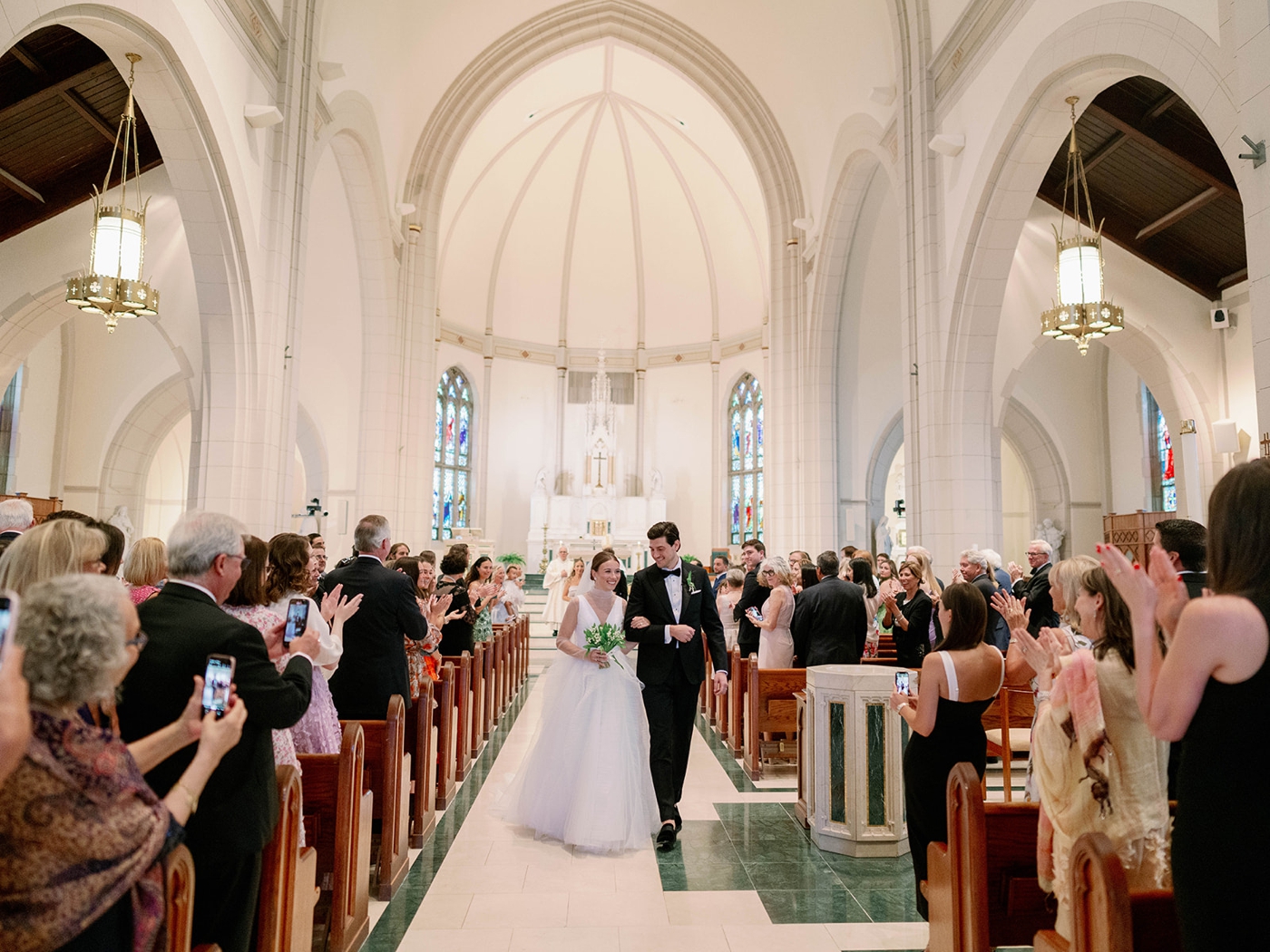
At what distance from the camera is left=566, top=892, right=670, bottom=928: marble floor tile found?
3709 millimetres

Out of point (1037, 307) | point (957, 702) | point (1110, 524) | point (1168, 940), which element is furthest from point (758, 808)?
point (1110, 524)

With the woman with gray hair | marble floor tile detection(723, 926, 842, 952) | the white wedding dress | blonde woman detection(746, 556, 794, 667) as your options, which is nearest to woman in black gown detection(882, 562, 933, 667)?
blonde woman detection(746, 556, 794, 667)

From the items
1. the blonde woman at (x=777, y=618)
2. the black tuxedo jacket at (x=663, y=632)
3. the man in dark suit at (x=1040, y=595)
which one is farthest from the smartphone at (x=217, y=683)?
the blonde woman at (x=777, y=618)

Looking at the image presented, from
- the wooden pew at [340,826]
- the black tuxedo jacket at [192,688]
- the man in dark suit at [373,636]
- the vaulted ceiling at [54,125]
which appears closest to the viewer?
the black tuxedo jacket at [192,688]

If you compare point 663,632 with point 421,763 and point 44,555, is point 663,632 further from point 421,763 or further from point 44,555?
point 44,555

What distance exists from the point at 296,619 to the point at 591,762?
2527 mm

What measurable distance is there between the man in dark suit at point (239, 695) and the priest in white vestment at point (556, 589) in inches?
505

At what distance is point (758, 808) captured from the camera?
5.45 meters

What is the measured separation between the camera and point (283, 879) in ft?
8.36

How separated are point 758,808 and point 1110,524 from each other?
11369 mm

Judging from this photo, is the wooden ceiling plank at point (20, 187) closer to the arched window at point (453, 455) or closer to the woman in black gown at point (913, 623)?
the woman in black gown at point (913, 623)

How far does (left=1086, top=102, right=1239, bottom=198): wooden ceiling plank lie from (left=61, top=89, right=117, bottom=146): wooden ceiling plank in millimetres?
10546

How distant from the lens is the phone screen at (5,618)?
1409 millimetres

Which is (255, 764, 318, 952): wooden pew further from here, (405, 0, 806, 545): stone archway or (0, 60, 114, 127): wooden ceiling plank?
(405, 0, 806, 545): stone archway
